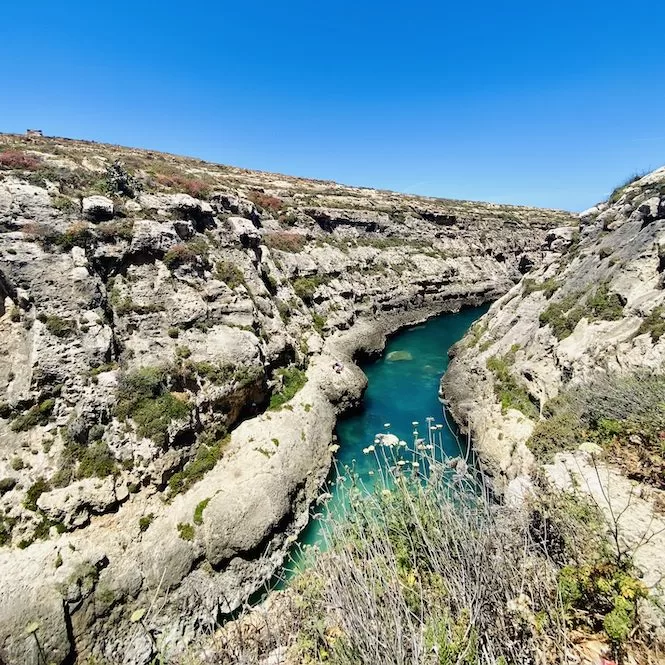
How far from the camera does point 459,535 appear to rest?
24.5 ft

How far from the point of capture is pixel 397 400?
1303 inches

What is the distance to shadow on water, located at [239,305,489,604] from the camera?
20453mm

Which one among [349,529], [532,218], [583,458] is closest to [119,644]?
[349,529]

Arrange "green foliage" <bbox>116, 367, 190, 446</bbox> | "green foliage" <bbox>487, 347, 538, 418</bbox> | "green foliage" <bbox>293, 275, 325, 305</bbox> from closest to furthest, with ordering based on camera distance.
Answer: "green foliage" <bbox>116, 367, 190, 446</bbox> < "green foliage" <bbox>487, 347, 538, 418</bbox> < "green foliage" <bbox>293, 275, 325, 305</bbox>

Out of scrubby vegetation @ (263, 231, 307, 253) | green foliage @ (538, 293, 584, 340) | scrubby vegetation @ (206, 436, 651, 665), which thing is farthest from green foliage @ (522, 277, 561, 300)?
scrubby vegetation @ (206, 436, 651, 665)

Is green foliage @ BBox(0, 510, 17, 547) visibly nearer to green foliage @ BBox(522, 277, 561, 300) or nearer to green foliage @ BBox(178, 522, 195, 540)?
green foliage @ BBox(178, 522, 195, 540)

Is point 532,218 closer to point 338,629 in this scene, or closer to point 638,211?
point 638,211

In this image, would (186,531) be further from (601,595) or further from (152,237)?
(152,237)

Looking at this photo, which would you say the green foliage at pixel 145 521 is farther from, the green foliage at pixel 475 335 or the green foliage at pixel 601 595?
the green foliage at pixel 475 335

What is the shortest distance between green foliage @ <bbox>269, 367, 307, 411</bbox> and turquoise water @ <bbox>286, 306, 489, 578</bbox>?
436 centimetres

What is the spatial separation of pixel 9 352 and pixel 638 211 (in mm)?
42916

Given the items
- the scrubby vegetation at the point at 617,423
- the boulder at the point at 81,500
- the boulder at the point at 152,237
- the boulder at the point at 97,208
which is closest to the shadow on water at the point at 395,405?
the scrubby vegetation at the point at 617,423

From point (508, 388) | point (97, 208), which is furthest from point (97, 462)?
point (508, 388)

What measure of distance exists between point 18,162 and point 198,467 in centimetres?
2801
